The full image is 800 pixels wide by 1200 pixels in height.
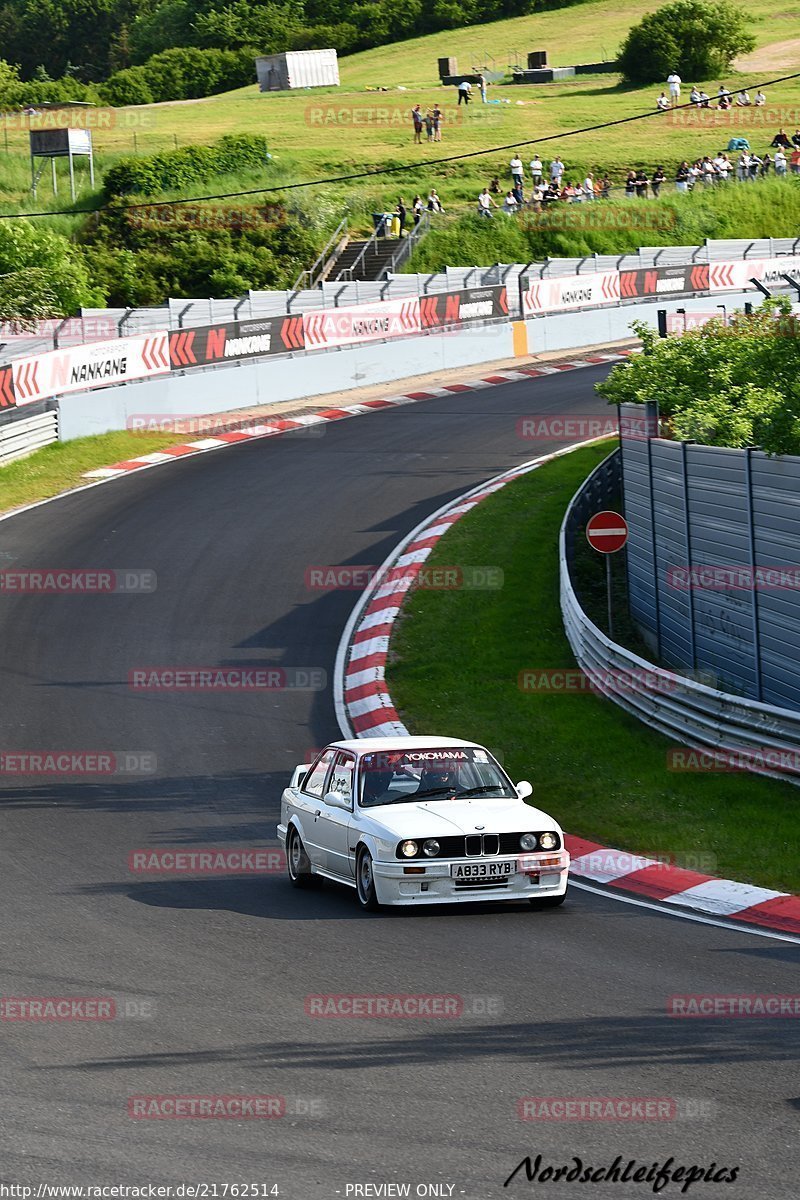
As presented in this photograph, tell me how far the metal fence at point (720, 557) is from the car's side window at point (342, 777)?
5288 millimetres

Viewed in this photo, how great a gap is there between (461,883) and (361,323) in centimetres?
2985

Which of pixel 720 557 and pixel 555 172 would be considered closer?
pixel 720 557

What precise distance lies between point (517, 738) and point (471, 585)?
19.7 ft

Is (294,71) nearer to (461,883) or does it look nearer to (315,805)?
(315,805)

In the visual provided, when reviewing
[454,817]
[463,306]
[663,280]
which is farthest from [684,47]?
[454,817]

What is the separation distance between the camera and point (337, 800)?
42.6 feet

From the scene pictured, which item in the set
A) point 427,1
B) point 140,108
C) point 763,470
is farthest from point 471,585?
point 427,1

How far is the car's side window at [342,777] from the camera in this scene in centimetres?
1302

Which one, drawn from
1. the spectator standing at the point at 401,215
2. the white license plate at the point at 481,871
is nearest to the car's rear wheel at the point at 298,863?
the white license plate at the point at 481,871

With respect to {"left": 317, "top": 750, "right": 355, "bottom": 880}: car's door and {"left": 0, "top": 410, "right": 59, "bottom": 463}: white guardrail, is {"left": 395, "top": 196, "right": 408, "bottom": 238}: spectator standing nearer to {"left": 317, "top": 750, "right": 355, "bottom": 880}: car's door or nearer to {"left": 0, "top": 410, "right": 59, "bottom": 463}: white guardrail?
{"left": 0, "top": 410, "right": 59, "bottom": 463}: white guardrail

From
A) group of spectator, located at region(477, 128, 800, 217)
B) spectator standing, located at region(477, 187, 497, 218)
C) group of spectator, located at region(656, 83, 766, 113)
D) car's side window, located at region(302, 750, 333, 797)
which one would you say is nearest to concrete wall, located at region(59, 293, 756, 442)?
spectator standing, located at region(477, 187, 497, 218)

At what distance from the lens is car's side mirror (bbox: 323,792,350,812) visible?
12.8m

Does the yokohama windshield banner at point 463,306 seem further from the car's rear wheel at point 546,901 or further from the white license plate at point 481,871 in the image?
the white license plate at point 481,871

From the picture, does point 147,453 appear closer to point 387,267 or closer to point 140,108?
point 387,267
